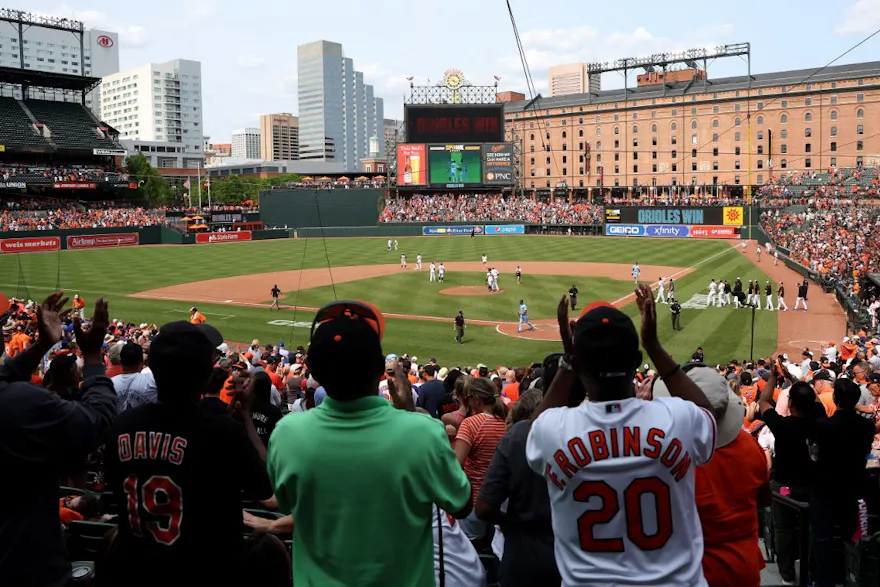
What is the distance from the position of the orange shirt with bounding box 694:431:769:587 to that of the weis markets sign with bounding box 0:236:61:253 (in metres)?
66.9

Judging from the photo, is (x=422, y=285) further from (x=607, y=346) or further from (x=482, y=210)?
(x=482, y=210)

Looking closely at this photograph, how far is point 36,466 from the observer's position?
3.66 metres

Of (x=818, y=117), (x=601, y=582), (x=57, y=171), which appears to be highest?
(x=818, y=117)

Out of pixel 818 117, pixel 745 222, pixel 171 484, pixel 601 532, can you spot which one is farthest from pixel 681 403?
pixel 818 117

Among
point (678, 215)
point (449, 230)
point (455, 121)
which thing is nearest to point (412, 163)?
point (455, 121)

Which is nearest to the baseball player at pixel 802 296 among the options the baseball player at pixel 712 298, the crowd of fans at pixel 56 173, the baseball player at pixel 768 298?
the baseball player at pixel 768 298

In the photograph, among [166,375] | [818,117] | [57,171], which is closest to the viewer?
[166,375]

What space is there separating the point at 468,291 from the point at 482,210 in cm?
5342

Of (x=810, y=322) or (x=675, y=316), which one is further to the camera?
(x=810, y=322)

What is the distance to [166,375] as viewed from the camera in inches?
140

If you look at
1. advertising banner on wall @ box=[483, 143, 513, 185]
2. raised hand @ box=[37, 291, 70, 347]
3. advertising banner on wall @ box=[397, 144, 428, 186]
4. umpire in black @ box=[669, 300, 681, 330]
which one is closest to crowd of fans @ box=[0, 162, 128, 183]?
advertising banner on wall @ box=[397, 144, 428, 186]

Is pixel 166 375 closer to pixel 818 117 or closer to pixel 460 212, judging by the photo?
pixel 460 212

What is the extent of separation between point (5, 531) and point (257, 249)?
6700cm

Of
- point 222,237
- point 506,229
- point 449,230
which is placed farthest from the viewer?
point 449,230
